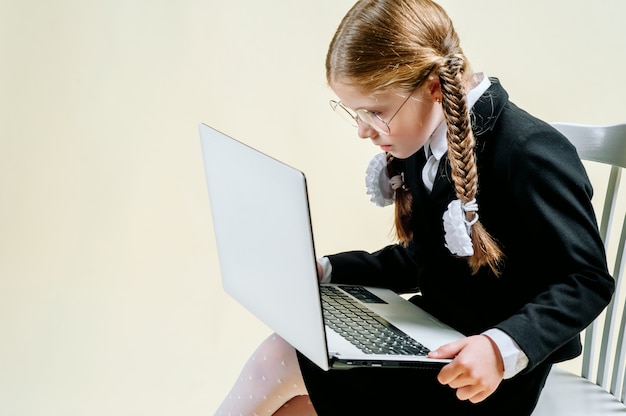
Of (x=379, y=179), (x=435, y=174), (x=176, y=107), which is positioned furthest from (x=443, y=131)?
(x=176, y=107)

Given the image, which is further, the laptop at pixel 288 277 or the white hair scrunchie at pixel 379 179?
the white hair scrunchie at pixel 379 179

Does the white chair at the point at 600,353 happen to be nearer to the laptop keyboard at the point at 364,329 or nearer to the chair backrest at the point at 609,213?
the chair backrest at the point at 609,213

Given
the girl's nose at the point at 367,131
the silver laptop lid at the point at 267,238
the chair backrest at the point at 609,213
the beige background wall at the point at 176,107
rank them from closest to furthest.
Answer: the silver laptop lid at the point at 267,238 < the girl's nose at the point at 367,131 < the chair backrest at the point at 609,213 < the beige background wall at the point at 176,107

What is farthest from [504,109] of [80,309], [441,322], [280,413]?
[80,309]

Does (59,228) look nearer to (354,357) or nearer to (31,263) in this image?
(31,263)

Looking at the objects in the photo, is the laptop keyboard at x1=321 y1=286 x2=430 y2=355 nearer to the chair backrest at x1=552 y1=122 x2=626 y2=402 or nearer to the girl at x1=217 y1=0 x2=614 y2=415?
the girl at x1=217 y1=0 x2=614 y2=415

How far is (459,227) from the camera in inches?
46.9

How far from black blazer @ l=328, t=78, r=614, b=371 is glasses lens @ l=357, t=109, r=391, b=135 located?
0.29 ft

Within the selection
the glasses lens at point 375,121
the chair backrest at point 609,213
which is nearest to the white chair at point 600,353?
the chair backrest at point 609,213

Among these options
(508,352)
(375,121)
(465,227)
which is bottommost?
(508,352)

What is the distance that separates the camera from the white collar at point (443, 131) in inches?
49.1

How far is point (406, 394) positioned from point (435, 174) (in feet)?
0.90

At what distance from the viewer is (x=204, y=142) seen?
4.01 feet

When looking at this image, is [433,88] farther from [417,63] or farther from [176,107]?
[176,107]
